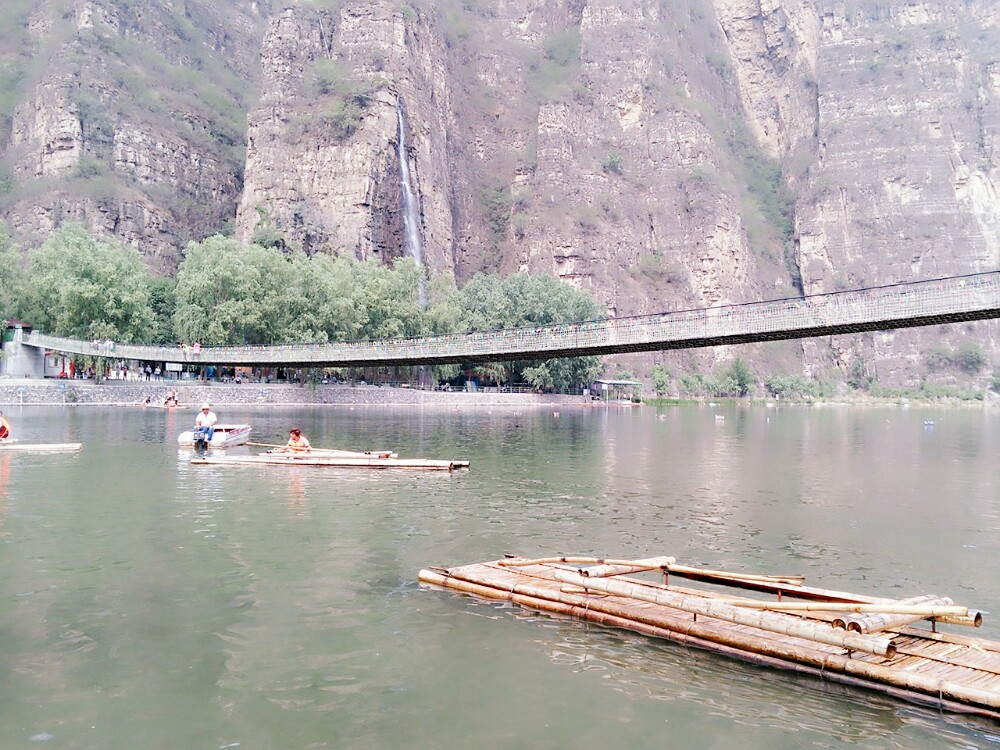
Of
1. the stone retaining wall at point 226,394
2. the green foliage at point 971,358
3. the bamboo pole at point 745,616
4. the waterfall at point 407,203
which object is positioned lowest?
the bamboo pole at point 745,616

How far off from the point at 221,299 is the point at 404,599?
266 feet


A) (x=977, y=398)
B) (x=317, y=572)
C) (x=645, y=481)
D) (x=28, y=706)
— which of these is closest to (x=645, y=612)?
(x=317, y=572)

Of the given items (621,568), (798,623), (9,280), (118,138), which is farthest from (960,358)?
(798,623)

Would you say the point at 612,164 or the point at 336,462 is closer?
the point at 336,462

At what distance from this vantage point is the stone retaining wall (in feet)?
232

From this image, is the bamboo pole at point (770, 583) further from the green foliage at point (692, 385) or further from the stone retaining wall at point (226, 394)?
the green foliage at point (692, 385)

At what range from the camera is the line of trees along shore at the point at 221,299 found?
80.9 meters

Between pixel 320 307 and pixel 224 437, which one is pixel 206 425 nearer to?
pixel 224 437

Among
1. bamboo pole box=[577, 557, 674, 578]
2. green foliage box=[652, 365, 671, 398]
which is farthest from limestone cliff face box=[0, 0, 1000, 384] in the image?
bamboo pole box=[577, 557, 674, 578]

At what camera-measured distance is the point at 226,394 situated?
273ft

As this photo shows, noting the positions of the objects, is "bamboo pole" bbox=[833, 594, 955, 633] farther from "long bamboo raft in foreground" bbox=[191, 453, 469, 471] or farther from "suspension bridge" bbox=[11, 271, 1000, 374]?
"suspension bridge" bbox=[11, 271, 1000, 374]

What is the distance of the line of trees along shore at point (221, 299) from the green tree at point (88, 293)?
94 millimetres

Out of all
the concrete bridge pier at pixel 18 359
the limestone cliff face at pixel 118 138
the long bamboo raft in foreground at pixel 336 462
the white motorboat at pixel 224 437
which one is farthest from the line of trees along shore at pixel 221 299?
the long bamboo raft in foreground at pixel 336 462

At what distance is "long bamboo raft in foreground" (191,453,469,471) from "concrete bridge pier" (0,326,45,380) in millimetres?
51596
